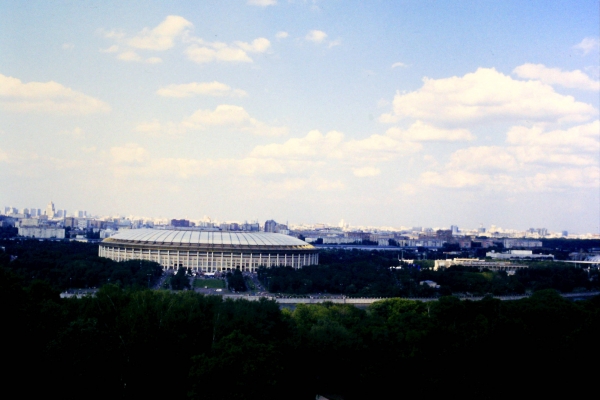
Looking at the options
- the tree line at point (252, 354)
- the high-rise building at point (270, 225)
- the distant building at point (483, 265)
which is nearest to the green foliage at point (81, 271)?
the tree line at point (252, 354)

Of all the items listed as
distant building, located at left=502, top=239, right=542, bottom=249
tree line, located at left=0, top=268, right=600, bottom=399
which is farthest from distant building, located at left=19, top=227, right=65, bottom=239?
tree line, located at left=0, top=268, right=600, bottom=399

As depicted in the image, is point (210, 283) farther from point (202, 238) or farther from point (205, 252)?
point (202, 238)

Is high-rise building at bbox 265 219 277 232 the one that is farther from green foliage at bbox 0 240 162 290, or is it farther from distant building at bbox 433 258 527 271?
green foliage at bbox 0 240 162 290

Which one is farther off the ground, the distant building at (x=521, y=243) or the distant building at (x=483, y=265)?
the distant building at (x=521, y=243)

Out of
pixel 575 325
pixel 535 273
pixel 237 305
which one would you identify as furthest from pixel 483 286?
pixel 237 305

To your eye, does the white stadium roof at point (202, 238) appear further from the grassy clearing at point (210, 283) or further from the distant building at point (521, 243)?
the distant building at point (521, 243)

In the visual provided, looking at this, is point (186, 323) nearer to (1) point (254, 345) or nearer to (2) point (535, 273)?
(1) point (254, 345)
